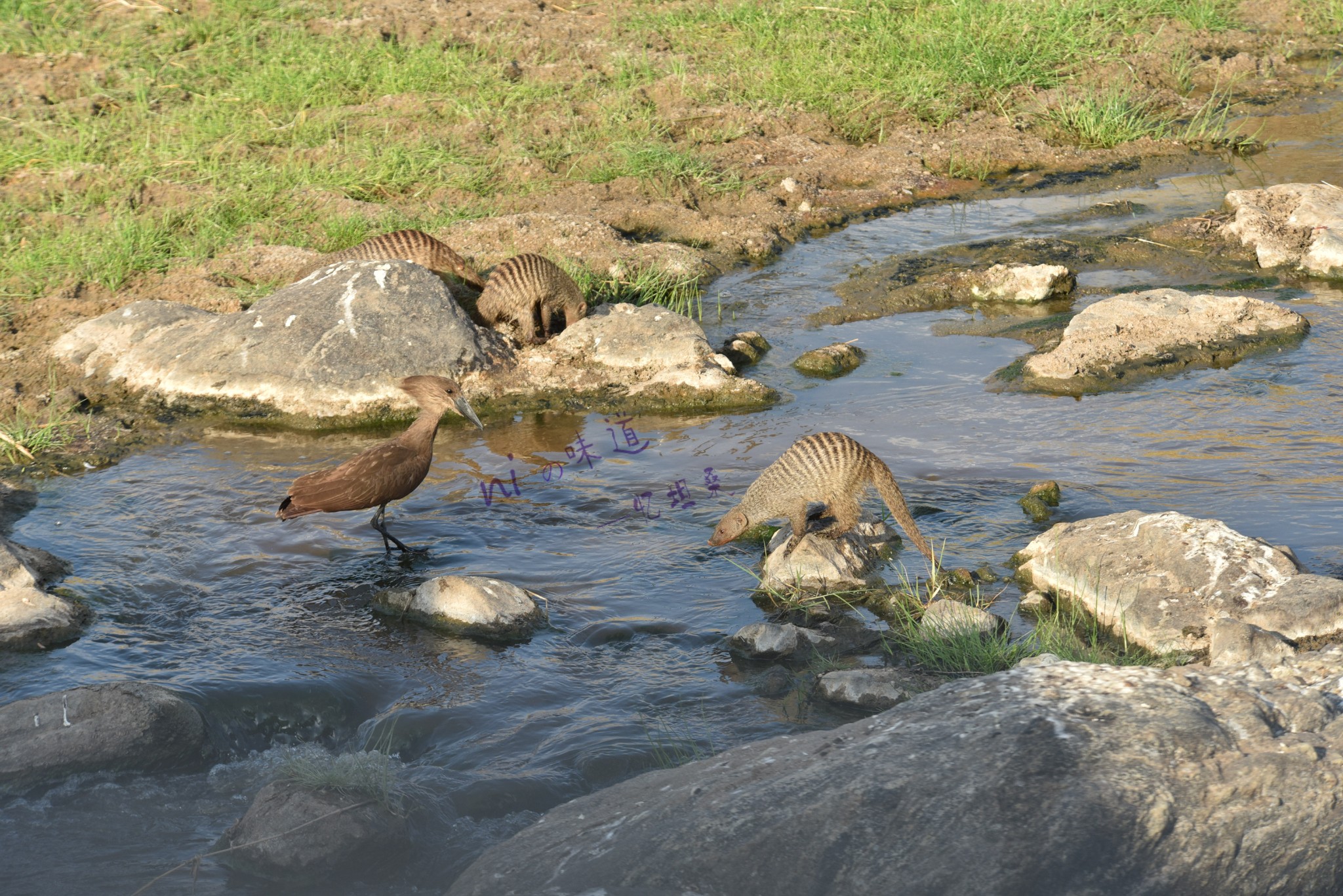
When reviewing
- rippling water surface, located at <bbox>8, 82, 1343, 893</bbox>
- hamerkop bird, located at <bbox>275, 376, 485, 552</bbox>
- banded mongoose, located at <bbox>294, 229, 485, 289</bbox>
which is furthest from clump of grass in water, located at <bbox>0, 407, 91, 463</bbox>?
banded mongoose, located at <bbox>294, 229, 485, 289</bbox>

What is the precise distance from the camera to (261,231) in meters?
9.83

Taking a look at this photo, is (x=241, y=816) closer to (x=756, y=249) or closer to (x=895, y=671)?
(x=895, y=671)

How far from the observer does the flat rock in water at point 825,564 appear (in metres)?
5.72

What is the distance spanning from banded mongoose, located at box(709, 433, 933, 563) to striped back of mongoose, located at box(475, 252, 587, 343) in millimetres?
2988

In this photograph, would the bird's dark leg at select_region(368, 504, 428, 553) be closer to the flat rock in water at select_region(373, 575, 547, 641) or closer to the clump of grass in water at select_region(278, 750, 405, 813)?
the flat rock in water at select_region(373, 575, 547, 641)

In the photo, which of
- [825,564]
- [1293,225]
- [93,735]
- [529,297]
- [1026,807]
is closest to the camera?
[1026,807]

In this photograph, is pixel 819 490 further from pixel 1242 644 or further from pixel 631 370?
pixel 631 370

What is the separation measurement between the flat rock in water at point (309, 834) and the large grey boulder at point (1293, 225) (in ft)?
26.4

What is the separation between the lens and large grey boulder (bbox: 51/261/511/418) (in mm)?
7953

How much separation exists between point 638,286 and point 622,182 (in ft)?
6.60

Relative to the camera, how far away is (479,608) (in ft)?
17.9

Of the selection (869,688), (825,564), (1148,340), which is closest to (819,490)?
(825,564)

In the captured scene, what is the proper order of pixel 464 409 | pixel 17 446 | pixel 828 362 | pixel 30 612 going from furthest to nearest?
pixel 828 362 → pixel 17 446 → pixel 464 409 → pixel 30 612

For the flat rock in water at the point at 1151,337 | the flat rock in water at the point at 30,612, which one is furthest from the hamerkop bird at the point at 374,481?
the flat rock in water at the point at 1151,337
